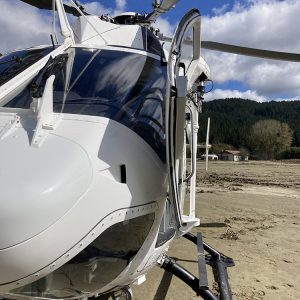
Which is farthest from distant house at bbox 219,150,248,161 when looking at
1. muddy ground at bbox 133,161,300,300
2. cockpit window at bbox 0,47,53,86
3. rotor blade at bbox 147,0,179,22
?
cockpit window at bbox 0,47,53,86

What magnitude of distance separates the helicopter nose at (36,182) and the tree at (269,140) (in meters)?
77.6

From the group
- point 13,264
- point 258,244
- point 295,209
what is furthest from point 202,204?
point 13,264

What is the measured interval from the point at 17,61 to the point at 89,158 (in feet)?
5.67

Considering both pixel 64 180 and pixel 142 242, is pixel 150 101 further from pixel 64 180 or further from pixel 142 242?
pixel 64 180

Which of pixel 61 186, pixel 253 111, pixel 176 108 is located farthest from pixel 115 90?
pixel 253 111

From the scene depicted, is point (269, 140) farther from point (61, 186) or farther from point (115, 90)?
point (61, 186)

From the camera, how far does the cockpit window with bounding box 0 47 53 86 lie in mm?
3616

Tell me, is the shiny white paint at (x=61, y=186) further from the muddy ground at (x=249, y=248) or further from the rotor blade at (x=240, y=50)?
the rotor blade at (x=240, y=50)

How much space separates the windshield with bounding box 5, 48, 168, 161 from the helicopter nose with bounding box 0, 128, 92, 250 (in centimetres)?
55

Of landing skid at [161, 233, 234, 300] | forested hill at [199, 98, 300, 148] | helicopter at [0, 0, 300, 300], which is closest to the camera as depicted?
helicopter at [0, 0, 300, 300]

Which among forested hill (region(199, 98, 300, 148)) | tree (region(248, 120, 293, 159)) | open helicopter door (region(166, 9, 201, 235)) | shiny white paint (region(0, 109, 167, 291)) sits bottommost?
shiny white paint (region(0, 109, 167, 291))

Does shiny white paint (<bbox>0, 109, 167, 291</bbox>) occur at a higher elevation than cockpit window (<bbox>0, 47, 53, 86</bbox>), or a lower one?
lower

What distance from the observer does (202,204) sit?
1323 cm

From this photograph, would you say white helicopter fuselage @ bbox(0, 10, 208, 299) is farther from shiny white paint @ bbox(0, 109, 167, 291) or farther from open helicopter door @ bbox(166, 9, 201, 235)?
open helicopter door @ bbox(166, 9, 201, 235)
